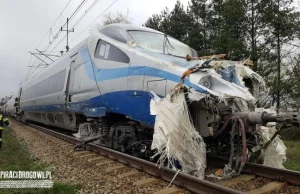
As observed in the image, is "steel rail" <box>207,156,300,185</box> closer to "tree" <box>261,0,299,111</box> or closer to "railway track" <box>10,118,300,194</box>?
"railway track" <box>10,118,300,194</box>

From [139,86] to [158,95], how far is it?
64 centimetres

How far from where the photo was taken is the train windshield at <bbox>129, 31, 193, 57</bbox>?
25.5 ft

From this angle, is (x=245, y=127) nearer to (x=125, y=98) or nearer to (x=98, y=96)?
(x=125, y=98)

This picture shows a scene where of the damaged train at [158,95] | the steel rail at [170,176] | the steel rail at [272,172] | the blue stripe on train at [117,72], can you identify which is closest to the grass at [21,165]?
the steel rail at [170,176]

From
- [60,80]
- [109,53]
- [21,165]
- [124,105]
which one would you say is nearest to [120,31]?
[109,53]

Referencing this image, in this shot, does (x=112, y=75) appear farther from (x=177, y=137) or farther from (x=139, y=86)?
(x=177, y=137)

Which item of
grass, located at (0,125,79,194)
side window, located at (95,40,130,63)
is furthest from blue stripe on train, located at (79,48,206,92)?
grass, located at (0,125,79,194)

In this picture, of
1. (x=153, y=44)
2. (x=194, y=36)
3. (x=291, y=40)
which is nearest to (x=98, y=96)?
(x=153, y=44)

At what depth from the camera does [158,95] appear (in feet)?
20.6

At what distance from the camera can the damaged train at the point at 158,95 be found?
5742mm

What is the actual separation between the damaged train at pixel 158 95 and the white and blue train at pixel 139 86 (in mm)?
17

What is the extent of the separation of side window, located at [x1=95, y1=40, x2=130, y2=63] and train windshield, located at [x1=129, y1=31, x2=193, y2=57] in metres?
0.49

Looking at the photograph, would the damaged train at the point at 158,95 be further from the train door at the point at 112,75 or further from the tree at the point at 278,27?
the tree at the point at 278,27

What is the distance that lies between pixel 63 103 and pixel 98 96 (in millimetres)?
3445
